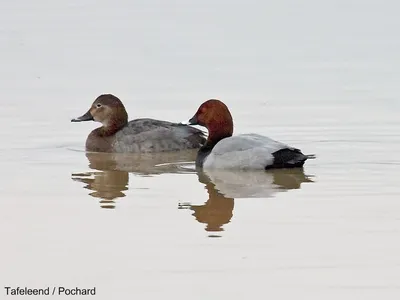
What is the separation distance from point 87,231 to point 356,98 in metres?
6.42

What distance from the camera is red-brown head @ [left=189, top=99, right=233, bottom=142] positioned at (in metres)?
10.9

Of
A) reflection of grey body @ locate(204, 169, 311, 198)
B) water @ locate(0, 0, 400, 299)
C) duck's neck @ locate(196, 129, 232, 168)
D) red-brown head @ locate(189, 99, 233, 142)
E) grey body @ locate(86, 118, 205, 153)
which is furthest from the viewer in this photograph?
grey body @ locate(86, 118, 205, 153)

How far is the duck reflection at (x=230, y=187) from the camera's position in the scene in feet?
27.5

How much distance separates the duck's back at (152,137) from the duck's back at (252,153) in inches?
62.9

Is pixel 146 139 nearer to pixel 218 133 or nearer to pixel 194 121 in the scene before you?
pixel 194 121

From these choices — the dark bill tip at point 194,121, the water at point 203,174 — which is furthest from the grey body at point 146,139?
the dark bill tip at point 194,121

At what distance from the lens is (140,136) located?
39.2 ft

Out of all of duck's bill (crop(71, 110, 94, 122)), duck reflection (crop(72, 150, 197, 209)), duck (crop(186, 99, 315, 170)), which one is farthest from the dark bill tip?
duck's bill (crop(71, 110, 94, 122))

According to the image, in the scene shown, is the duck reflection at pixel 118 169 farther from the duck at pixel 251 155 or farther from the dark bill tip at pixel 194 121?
the dark bill tip at pixel 194 121

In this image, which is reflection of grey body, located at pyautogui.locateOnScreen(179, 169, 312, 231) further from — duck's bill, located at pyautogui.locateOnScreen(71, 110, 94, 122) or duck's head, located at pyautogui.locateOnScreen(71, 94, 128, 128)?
duck's bill, located at pyautogui.locateOnScreen(71, 110, 94, 122)

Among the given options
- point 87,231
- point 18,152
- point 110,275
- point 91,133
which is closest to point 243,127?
point 91,133

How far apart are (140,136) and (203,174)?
177 cm

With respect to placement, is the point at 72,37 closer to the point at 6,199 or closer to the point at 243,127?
the point at 243,127

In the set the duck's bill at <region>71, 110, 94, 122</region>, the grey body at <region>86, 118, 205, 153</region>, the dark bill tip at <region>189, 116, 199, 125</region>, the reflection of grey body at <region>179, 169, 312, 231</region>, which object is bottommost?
the reflection of grey body at <region>179, 169, 312, 231</region>
